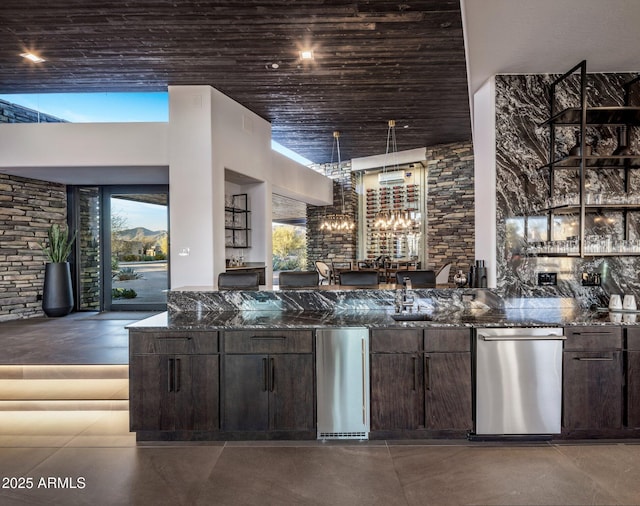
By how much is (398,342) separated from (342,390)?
0.56 meters

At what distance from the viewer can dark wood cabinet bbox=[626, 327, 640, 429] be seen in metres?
2.96

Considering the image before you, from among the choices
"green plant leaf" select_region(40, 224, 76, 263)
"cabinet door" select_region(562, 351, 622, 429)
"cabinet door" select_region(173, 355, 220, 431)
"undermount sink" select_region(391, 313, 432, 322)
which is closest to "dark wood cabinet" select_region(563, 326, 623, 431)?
"cabinet door" select_region(562, 351, 622, 429)

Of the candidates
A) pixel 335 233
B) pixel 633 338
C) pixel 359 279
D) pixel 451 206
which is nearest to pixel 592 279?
pixel 633 338

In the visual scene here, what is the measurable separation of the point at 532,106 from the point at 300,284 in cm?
280

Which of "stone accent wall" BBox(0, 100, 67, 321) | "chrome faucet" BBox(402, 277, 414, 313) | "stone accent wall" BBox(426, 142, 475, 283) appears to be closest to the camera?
"chrome faucet" BBox(402, 277, 414, 313)

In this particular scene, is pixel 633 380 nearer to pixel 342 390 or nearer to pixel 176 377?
pixel 342 390

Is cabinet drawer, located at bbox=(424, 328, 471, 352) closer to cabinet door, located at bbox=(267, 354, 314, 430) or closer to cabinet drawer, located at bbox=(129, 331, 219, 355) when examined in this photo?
cabinet door, located at bbox=(267, 354, 314, 430)

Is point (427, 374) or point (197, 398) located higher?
point (427, 374)

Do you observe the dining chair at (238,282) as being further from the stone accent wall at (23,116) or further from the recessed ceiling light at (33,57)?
the stone accent wall at (23,116)

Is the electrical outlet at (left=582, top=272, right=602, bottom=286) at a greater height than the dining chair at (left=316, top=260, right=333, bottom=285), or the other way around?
the electrical outlet at (left=582, top=272, right=602, bottom=286)

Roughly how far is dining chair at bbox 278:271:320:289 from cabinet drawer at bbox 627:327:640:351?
2.63 m

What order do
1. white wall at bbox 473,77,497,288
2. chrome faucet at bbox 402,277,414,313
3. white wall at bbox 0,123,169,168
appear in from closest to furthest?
chrome faucet at bbox 402,277,414,313 < white wall at bbox 473,77,497,288 < white wall at bbox 0,123,169,168

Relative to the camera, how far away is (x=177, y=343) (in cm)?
302

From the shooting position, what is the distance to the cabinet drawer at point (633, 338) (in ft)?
9.74
